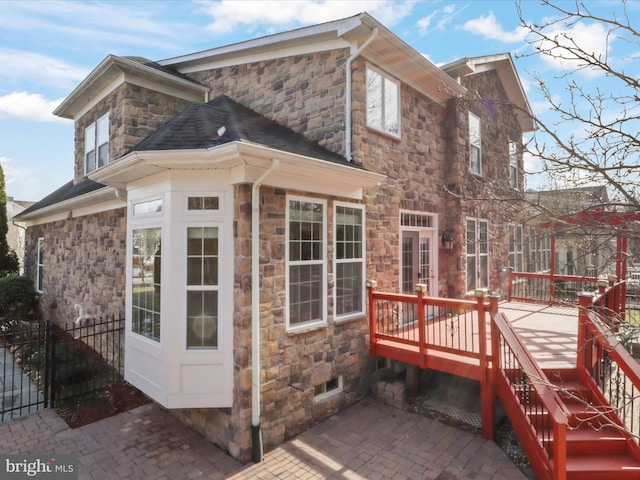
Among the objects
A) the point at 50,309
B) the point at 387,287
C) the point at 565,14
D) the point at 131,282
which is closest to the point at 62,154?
the point at 50,309

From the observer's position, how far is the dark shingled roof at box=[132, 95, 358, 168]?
486 centimetres

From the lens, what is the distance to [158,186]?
5191mm

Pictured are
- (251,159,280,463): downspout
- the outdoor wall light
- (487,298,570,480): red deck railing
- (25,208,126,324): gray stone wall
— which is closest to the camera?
(487,298,570,480): red deck railing

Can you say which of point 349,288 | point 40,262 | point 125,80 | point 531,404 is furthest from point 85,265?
point 531,404

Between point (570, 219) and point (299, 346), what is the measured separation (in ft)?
12.8

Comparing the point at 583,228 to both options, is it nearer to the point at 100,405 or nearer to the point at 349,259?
the point at 349,259

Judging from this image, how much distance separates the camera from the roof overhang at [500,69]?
8938 mm

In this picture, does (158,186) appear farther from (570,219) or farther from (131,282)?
(570,219)

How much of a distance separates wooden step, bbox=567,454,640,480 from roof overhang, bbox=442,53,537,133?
281 inches

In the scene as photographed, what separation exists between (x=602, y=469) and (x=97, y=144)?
12.1 metres

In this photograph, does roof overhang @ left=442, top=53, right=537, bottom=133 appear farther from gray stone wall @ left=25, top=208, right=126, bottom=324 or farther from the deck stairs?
gray stone wall @ left=25, top=208, right=126, bottom=324

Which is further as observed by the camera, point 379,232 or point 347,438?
point 379,232

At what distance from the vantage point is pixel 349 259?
6.47m

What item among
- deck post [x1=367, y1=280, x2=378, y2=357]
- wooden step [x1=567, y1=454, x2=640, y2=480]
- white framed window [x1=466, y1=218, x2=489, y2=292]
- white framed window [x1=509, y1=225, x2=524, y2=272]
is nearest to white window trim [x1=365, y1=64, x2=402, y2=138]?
deck post [x1=367, y1=280, x2=378, y2=357]
